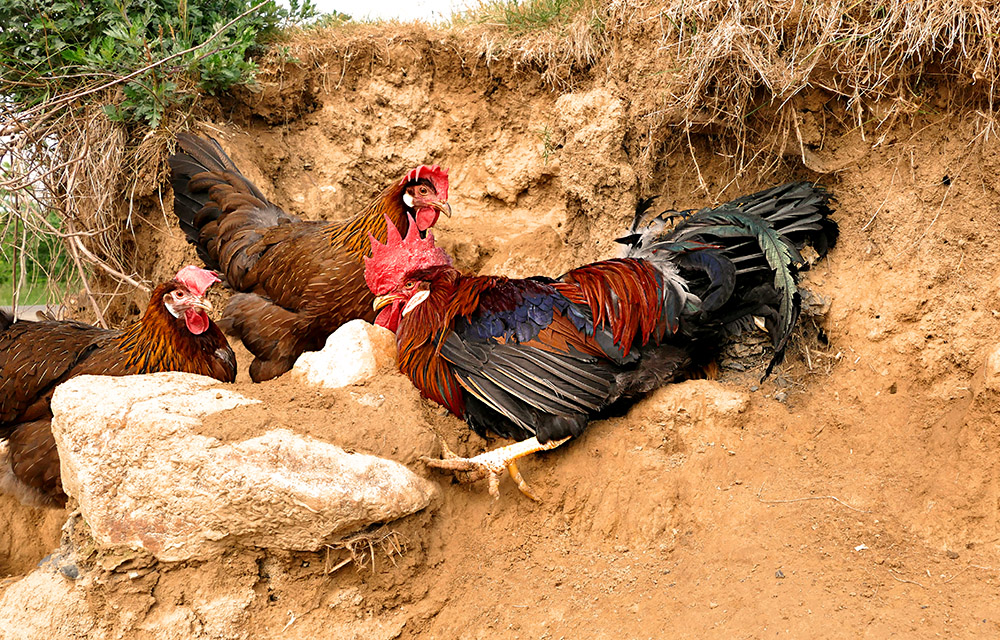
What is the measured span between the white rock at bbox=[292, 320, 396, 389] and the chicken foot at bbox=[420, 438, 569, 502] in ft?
2.25

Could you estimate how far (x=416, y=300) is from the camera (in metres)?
4.18

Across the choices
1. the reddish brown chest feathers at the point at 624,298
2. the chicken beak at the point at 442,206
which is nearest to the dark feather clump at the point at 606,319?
the reddish brown chest feathers at the point at 624,298

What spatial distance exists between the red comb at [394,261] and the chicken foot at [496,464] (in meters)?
1.11

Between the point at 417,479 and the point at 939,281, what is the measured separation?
123 inches

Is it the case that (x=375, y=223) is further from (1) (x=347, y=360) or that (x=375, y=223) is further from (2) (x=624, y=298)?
(2) (x=624, y=298)

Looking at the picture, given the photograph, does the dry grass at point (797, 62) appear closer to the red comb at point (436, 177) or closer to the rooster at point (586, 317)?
the rooster at point (586, 317)

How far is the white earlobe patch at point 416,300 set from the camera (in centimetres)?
417

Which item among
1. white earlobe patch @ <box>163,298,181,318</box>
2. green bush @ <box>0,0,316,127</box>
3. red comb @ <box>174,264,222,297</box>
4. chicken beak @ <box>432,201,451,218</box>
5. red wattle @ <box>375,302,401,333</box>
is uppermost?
green bush @ <box>0,0,316,127</box>

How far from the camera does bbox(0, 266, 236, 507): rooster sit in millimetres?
4020

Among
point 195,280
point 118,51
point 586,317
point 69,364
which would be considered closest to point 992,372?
point 586,317

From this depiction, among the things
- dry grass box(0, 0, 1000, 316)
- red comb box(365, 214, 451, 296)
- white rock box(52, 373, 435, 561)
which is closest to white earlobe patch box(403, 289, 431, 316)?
red comb box(365, 214, 451, 296)

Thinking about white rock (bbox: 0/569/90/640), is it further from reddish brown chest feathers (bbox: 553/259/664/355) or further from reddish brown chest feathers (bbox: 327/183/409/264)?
reddish brown chest feathers (bbox: 553/259/664/355)

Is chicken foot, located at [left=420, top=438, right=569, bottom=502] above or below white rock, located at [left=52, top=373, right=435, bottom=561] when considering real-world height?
below

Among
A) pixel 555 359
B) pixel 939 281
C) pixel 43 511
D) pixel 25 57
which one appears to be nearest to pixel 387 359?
pixel 555 359
